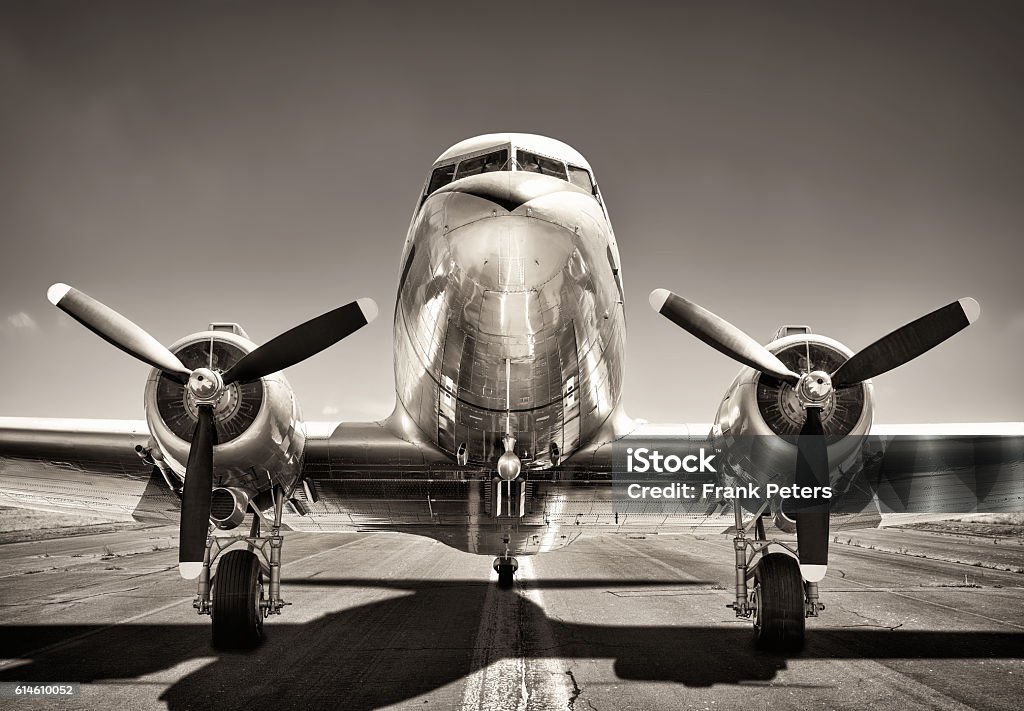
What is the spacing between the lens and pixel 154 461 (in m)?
8.71

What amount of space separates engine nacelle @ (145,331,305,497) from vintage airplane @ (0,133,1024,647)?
24mm

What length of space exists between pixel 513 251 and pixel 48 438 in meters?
7.33

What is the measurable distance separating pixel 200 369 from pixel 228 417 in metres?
0.71

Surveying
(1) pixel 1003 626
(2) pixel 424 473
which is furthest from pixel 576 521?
(1) pixel 1003 626

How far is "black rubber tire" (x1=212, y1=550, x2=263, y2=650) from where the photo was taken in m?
8.47

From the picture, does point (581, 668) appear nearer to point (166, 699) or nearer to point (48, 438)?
point (166, 699)

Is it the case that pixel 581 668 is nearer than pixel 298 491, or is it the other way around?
pixel 581 668

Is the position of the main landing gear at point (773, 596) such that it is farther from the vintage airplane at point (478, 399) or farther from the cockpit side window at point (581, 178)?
the cockpit side window at point (581, 178)

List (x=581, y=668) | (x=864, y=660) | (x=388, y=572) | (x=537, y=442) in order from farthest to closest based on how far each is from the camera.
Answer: (x=388, y=572) < (x=537, y=442) < (x=864, y=660) < (x=581, y=668)

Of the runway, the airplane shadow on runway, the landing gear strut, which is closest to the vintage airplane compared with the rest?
the airplane shadow on runway

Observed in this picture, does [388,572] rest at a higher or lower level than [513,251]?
lower

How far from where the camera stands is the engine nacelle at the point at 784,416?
8258 millimetres

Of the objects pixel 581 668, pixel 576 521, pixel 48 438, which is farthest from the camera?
pixel 576 521

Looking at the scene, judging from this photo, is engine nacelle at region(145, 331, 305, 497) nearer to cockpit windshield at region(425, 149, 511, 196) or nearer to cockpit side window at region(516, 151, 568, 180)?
cockpit windshield at region(425, 149, 511, 196)
